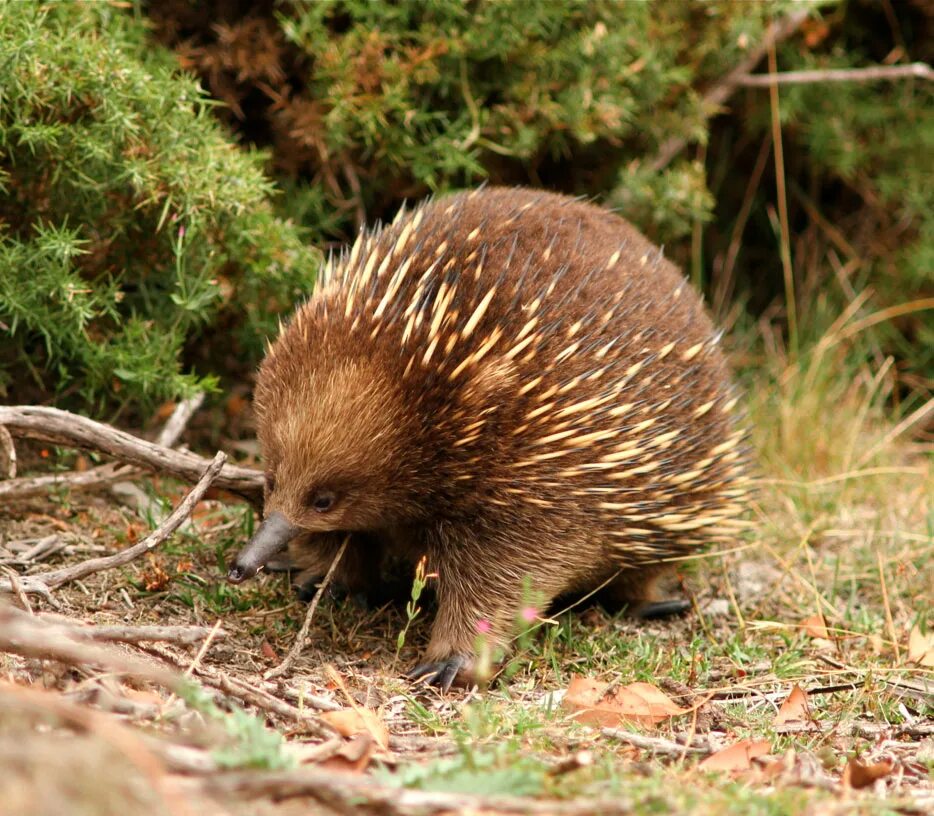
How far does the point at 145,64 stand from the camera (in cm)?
439

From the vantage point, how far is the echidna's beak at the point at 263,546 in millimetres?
3061

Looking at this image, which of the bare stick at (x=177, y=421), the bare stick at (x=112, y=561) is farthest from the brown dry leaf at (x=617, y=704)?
the bare stick at (x=177, y=421)

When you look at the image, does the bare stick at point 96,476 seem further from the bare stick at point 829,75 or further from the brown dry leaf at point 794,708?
the bare stick at point 829,75

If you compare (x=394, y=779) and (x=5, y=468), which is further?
(x=5, y=468)

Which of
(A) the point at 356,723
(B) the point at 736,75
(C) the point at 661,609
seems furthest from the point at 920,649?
(B) the point at 736,75

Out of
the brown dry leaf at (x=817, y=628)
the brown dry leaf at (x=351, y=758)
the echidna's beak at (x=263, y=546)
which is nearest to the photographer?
the brown dry leaf at (x=351, y=758)

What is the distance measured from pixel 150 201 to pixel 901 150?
4403mm

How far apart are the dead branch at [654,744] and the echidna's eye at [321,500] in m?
0.99

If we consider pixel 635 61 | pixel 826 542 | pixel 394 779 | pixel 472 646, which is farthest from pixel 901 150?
pixel 394 779

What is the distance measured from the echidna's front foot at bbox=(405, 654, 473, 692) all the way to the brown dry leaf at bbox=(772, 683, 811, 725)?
3.01ft

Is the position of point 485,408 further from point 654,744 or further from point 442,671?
point 654,744

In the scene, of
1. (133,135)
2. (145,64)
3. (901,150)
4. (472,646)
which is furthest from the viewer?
(901,150)

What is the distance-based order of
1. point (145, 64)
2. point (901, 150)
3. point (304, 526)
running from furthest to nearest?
point (901, 150) → point (145, 64) → point (304, 526)

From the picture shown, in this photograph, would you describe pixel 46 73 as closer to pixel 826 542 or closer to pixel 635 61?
pixel 635 61
